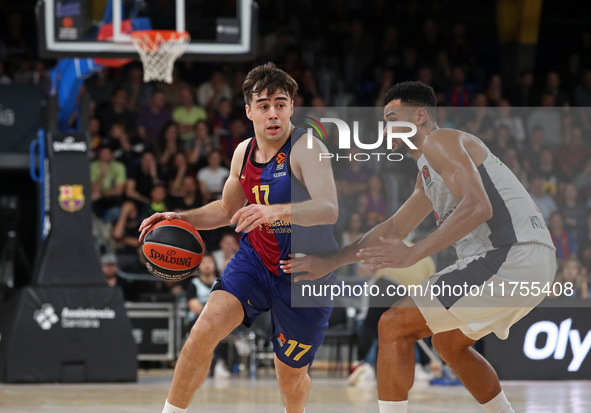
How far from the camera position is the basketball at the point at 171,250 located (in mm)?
5109

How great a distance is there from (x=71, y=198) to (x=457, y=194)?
19.9ft

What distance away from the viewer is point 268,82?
509 centimetres

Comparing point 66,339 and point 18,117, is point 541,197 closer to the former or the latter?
point 66,339

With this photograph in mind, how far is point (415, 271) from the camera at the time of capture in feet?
30.7

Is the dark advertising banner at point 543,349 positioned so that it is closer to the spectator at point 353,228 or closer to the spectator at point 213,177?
the spectator at point 353,228

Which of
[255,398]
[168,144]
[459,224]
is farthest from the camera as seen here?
[168,144]

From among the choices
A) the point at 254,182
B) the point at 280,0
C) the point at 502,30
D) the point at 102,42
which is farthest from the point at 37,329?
the point at 502,30

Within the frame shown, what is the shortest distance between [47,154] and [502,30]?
381 inches

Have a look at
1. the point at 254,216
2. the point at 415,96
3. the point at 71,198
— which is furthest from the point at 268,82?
the point at 71,198

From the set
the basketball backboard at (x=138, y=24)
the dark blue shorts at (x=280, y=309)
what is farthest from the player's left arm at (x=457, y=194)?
the basketball backboard at (x=138, y=24)

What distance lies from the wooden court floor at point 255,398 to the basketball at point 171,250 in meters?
2.19

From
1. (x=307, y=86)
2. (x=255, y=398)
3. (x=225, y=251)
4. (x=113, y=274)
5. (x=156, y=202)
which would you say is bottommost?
(x=255, y=398)

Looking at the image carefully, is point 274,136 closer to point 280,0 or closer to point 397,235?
point 397,235

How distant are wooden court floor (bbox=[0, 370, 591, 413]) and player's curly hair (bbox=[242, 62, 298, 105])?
2959mm
